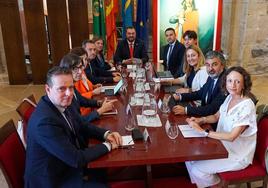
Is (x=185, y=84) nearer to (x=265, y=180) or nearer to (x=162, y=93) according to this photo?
(x=162, y=93)

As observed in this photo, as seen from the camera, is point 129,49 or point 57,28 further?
point 57,28

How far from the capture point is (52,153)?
1.79 m

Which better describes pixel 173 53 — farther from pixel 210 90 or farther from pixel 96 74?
pixel 210 90

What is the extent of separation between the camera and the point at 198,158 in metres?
1.90

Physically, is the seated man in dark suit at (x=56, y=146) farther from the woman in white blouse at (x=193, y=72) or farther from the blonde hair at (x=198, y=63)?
the blonde hair at (x=198, y=63)

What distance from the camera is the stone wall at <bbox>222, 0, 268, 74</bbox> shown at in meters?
5.70

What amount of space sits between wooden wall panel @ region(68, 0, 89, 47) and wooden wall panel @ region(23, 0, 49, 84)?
513mm

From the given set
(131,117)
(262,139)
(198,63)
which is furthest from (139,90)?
(262,139)

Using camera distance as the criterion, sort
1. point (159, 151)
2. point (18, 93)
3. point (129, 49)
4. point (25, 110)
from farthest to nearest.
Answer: point (18, 93) < point (129, 49) < point (25, 110) < point (159, 151)

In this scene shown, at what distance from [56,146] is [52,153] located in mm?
57

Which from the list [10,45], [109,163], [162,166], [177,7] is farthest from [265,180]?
[10,45]

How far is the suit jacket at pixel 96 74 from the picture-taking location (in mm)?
3699

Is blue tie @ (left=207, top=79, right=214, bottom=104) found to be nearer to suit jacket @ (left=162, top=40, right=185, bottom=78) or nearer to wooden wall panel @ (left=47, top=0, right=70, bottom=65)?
suit jacket @ (left=162, top=40, right=185, bottom=78)

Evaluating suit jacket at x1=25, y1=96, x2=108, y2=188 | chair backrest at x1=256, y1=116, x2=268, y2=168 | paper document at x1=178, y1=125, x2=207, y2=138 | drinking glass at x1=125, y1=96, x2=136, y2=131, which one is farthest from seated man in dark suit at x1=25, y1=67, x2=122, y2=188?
chair backrest at x1=256, y1=116, x2=268, y2=168
